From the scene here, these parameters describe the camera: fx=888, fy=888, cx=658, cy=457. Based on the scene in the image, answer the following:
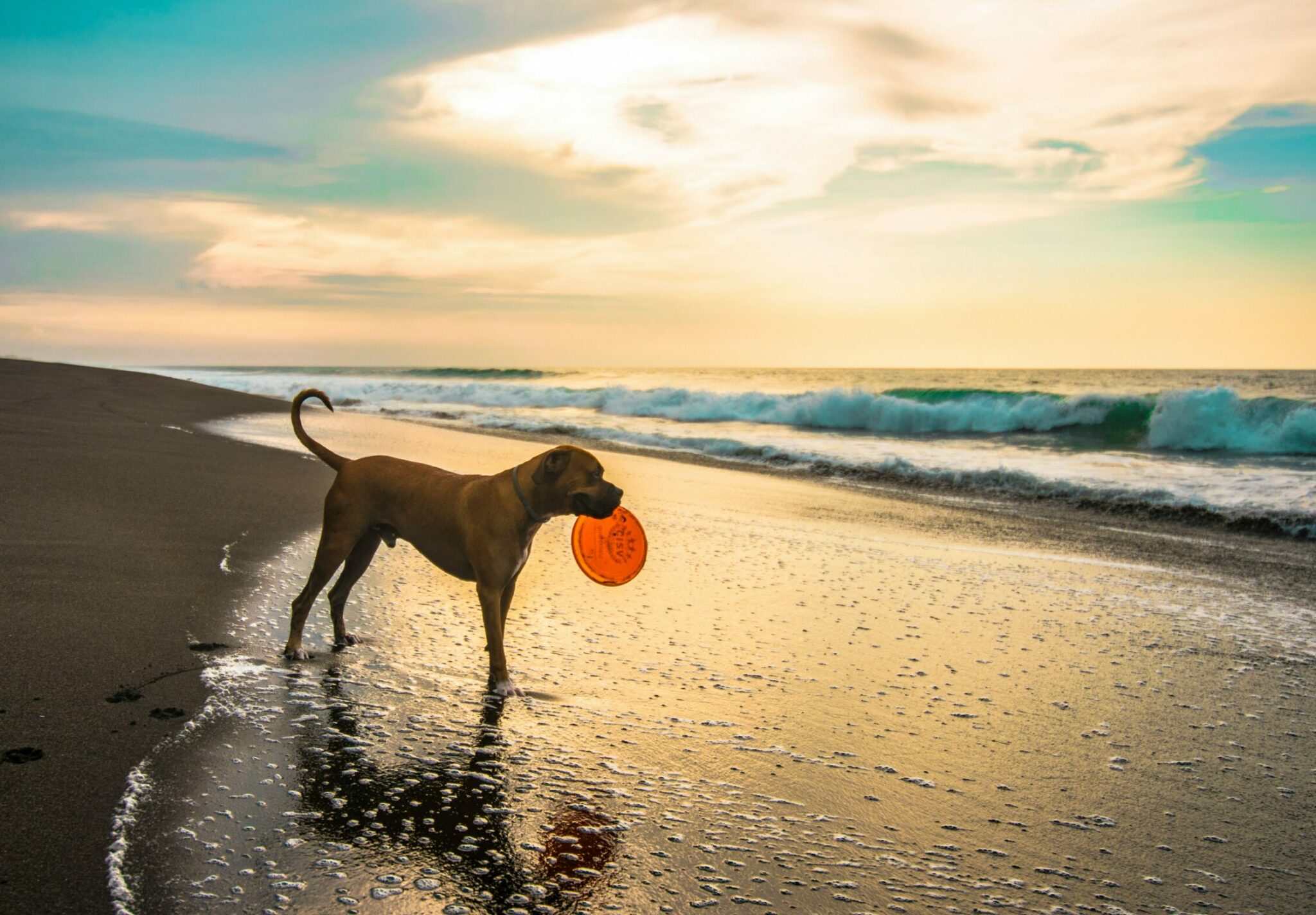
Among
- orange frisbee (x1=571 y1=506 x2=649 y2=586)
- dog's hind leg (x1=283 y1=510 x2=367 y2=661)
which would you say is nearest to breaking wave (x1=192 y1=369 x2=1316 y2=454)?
orange frisbee (x1=571 y1=506 x2=649 y2=586)

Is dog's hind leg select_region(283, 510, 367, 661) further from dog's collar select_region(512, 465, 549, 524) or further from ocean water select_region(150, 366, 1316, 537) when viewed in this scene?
ocean water select_region(150, 366, 1316, 537)

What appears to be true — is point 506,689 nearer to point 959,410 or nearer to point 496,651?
point 496,651

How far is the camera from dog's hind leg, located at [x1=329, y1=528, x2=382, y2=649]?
4332 millimetres

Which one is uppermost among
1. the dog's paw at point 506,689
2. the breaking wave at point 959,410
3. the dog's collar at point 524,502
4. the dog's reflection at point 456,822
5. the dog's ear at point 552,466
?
the breaking wave at point 959,410

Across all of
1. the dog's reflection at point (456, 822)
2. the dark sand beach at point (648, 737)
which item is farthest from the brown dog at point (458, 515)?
the dog's reflection at point (456, 822)

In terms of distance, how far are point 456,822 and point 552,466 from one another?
165 cm

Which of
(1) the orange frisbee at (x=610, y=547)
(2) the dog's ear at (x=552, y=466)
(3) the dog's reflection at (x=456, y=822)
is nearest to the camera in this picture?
(3) the dog's reflection at (x=456, y=822)

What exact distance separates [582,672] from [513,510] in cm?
84

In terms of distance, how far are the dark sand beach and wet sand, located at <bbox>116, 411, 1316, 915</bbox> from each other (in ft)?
0.05

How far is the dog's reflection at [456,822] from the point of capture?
2355 mm

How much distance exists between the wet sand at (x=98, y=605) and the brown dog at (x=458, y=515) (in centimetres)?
63

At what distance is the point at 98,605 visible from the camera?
4.23m

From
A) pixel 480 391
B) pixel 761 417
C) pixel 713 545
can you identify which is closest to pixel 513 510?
pixel 713 545

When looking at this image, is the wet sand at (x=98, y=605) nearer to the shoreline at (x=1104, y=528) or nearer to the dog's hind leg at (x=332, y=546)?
the dog's hind leg at (x=332, y=546)
